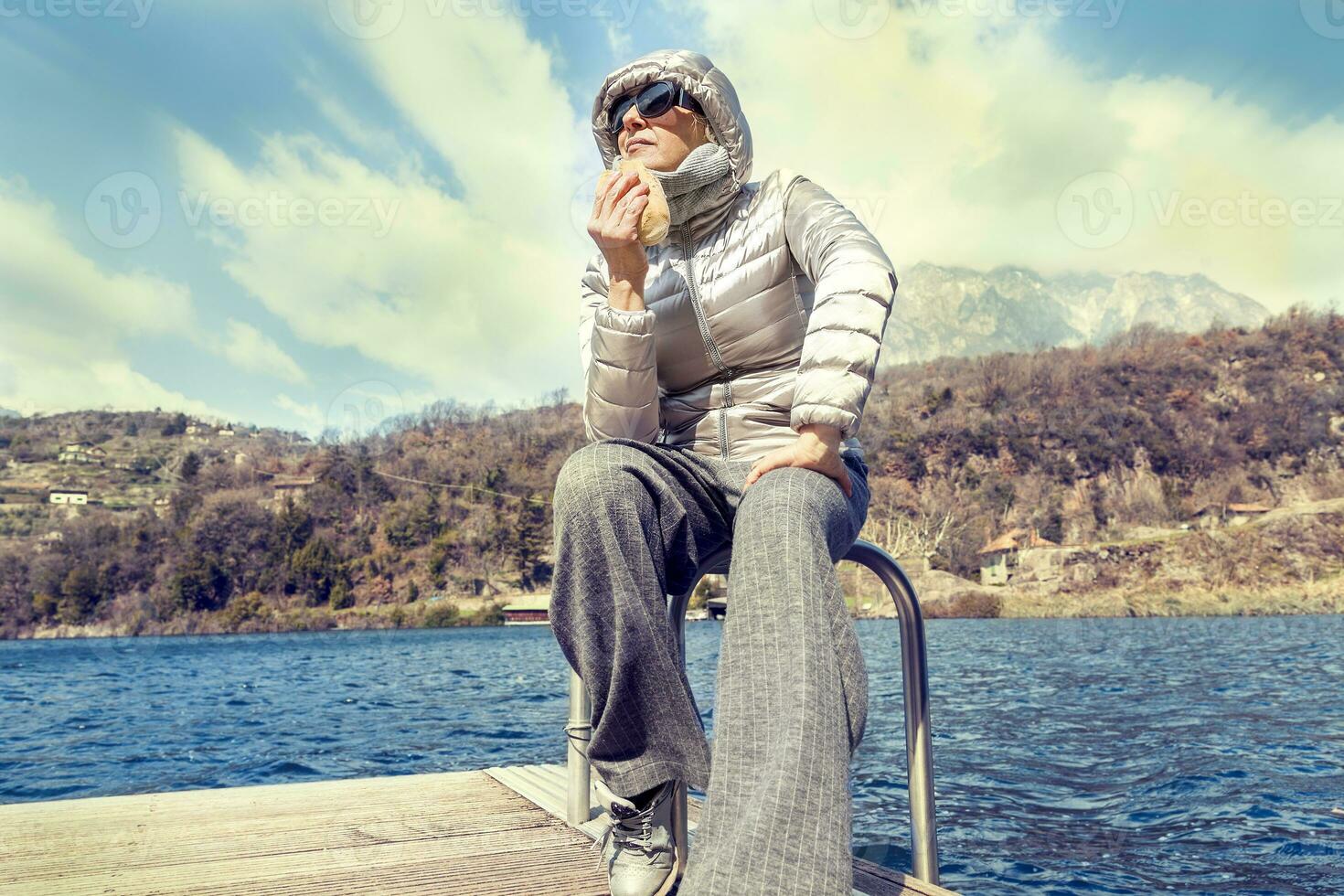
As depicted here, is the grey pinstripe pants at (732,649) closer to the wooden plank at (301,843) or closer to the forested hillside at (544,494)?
the wooden plank at (301,843)

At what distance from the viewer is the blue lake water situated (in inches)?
220

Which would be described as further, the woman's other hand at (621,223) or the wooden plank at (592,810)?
the woman's other hand at (621,223)

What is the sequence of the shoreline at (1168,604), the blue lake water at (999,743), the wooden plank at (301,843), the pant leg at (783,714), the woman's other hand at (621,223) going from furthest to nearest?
the shoreline at (1168,604), the blue lake water at (999,743), the wooden plank at (301,843), the woman's other hand at (621,223), the pant leg at (783,714)

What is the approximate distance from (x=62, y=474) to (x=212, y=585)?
3544 cm

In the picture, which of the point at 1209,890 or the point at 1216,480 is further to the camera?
the point at 1216,480

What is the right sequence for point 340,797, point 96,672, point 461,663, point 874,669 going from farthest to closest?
point 96,672, point 461,663, point 874,669, point 340,797

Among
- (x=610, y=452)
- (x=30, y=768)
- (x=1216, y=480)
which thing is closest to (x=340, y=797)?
(x=610, y=452)

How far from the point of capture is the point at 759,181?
1.88 metres

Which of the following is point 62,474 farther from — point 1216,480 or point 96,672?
point 1216,480

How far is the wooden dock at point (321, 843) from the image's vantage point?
5.49ft

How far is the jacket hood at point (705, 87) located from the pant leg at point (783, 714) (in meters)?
0.82

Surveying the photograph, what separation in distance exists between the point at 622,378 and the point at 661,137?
56 cm

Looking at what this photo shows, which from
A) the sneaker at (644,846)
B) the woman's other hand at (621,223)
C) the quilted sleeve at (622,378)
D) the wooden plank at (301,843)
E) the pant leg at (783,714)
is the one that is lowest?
the wooden plank at (301,843)

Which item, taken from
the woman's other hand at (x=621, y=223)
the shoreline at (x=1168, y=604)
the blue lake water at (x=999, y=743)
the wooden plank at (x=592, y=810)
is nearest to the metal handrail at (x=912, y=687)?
the wooden plank at (x=592, y=810)
